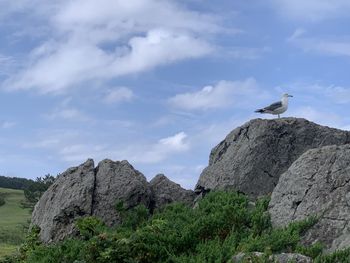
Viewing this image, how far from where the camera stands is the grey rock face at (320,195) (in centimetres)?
1560

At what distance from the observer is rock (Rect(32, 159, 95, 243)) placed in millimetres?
20266

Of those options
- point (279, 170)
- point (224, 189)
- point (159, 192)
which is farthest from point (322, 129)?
point (159, 192)

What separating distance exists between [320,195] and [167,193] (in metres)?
6.75

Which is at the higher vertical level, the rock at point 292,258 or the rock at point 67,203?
the rock at point 67,203

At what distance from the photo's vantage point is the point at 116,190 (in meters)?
20.6

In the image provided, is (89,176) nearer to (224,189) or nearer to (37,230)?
(37,230)

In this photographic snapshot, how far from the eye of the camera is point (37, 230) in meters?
21.1

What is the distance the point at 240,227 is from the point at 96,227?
4.15 m

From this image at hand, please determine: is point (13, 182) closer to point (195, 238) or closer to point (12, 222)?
point (12, 222)

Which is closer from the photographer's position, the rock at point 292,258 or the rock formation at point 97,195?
the rock at point 292,258

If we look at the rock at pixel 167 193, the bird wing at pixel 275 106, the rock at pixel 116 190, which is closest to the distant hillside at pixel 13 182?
the rock at pixel 167 193

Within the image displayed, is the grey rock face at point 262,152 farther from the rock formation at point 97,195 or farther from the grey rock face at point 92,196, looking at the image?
the grey rock face at point 92,196

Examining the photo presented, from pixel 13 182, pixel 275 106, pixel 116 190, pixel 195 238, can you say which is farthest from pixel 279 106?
pixel 13 182

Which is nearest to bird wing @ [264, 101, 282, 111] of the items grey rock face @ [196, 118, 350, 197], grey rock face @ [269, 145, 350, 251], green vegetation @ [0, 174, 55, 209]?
grey rock face @ [196, 118, 350, 197]
